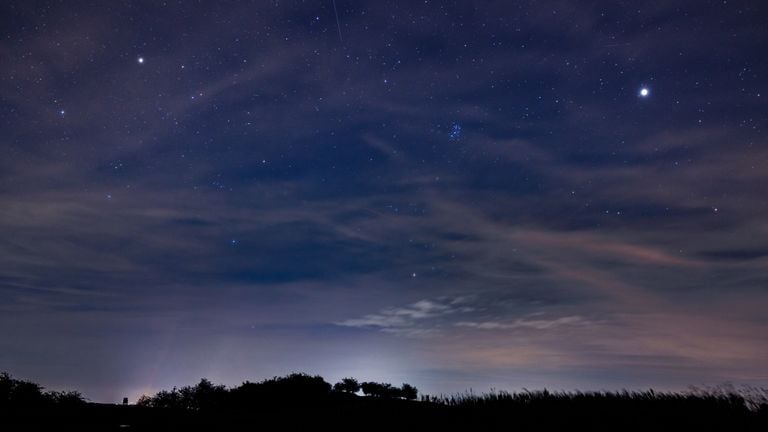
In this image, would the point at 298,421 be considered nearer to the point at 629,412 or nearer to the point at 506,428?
the point at 506,428

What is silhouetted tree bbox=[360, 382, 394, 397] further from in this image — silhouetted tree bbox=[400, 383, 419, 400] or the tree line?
the tree line

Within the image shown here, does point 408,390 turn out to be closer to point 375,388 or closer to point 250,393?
point 375,388

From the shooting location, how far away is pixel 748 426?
1188 cm

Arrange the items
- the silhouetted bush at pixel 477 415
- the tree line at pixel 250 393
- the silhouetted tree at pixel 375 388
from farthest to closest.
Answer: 1. the silhouetted tree at pixel 375 388
2. the tree line at pixel 250 393
3. the silhouetted bush at pixel 477 415

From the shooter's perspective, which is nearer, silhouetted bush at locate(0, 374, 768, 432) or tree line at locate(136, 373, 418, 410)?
silhouetted bush at locate(0, 374, 768, 432)

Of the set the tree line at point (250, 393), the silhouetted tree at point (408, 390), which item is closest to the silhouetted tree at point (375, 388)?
the silhouetted tree at point (408, 390)

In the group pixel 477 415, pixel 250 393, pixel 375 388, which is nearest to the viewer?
pixel 477 415

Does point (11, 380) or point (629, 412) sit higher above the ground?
point (11, 380)

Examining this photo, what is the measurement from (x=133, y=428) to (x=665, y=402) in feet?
60.9

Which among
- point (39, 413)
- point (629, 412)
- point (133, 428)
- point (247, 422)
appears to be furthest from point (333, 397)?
point (629, 412)

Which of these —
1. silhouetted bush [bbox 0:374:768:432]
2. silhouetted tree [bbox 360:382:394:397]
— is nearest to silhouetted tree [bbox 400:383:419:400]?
silhouetted tree [bbox 360:382:394:397]

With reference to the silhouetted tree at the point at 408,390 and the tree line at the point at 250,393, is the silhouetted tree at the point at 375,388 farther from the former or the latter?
the tree line at the point at 250,393

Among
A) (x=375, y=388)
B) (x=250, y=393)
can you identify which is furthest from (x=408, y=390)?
(x=250, y=393)

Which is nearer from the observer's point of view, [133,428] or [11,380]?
[133,428]
